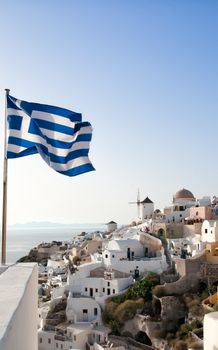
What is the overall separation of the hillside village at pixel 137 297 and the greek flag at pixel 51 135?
14.0 m

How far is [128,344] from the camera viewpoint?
24094mm

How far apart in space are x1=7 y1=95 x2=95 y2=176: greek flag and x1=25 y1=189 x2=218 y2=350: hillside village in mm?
13994

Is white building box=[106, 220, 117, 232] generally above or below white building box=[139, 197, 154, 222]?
below

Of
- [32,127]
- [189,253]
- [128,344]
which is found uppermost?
[32,127]

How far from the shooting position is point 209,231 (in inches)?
1264

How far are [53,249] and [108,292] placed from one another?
2738 centimetres

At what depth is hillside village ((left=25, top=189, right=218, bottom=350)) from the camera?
2395 centimetres

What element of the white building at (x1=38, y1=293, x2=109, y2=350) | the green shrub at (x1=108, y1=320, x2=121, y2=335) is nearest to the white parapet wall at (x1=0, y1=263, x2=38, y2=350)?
the white building at (x1=38, y1=293, x2=109, y2=350)

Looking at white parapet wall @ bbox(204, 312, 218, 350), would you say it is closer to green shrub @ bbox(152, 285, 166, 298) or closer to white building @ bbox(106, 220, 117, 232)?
green shrub @ bbox(152, 285, 166, 298)

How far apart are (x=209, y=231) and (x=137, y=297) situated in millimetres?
8474

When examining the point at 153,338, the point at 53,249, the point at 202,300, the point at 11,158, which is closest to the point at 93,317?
the point at 153,338

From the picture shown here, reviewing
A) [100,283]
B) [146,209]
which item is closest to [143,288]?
[100,283]

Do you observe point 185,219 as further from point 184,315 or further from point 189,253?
point 184,315

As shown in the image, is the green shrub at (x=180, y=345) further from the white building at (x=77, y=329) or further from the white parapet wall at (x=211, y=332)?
the white parapet wall at (x=211, y=332)
